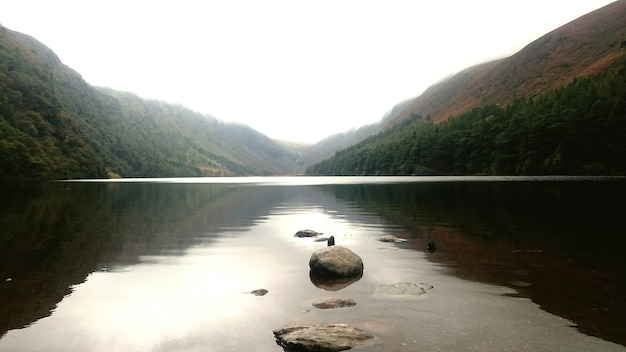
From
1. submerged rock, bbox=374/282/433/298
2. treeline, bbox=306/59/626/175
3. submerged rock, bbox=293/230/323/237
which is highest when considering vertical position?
treeline, bbox=306/59/626/175

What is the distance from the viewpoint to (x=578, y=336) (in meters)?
13.7

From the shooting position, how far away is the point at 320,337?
13500mm

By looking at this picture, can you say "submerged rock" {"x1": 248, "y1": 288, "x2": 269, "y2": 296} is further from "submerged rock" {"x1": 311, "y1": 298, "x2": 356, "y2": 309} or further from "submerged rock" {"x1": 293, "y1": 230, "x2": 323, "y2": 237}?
"submerged rock" {"x1": 293, "y1": 230, "x2": 323, "y2": 237}

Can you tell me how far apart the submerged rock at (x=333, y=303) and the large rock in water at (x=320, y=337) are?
3.03 m

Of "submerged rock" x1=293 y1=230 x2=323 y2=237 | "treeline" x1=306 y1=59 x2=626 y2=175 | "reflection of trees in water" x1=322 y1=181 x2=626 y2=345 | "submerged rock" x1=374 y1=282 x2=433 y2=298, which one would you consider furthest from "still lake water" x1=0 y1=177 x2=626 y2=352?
"treeline" x1=306 y1=59 x2=626 y2=175

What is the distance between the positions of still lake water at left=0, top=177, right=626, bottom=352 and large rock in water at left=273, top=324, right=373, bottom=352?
49 centimetres

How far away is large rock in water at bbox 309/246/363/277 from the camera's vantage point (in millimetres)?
22981

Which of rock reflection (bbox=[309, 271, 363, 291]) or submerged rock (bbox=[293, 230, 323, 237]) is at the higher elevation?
submerged rock (bbox=[293, 230, 323, 237])

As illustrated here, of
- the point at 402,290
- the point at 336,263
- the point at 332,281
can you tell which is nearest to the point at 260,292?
the point at 332,281

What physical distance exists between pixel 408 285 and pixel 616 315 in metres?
8.34

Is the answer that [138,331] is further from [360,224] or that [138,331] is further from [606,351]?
[360,224]

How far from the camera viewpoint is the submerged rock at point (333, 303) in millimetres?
17609

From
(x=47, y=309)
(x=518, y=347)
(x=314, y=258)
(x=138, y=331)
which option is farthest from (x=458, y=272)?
(x=47, y=309)

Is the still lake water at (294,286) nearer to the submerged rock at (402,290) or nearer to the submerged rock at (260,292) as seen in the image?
the submerged rock at (260,292)
